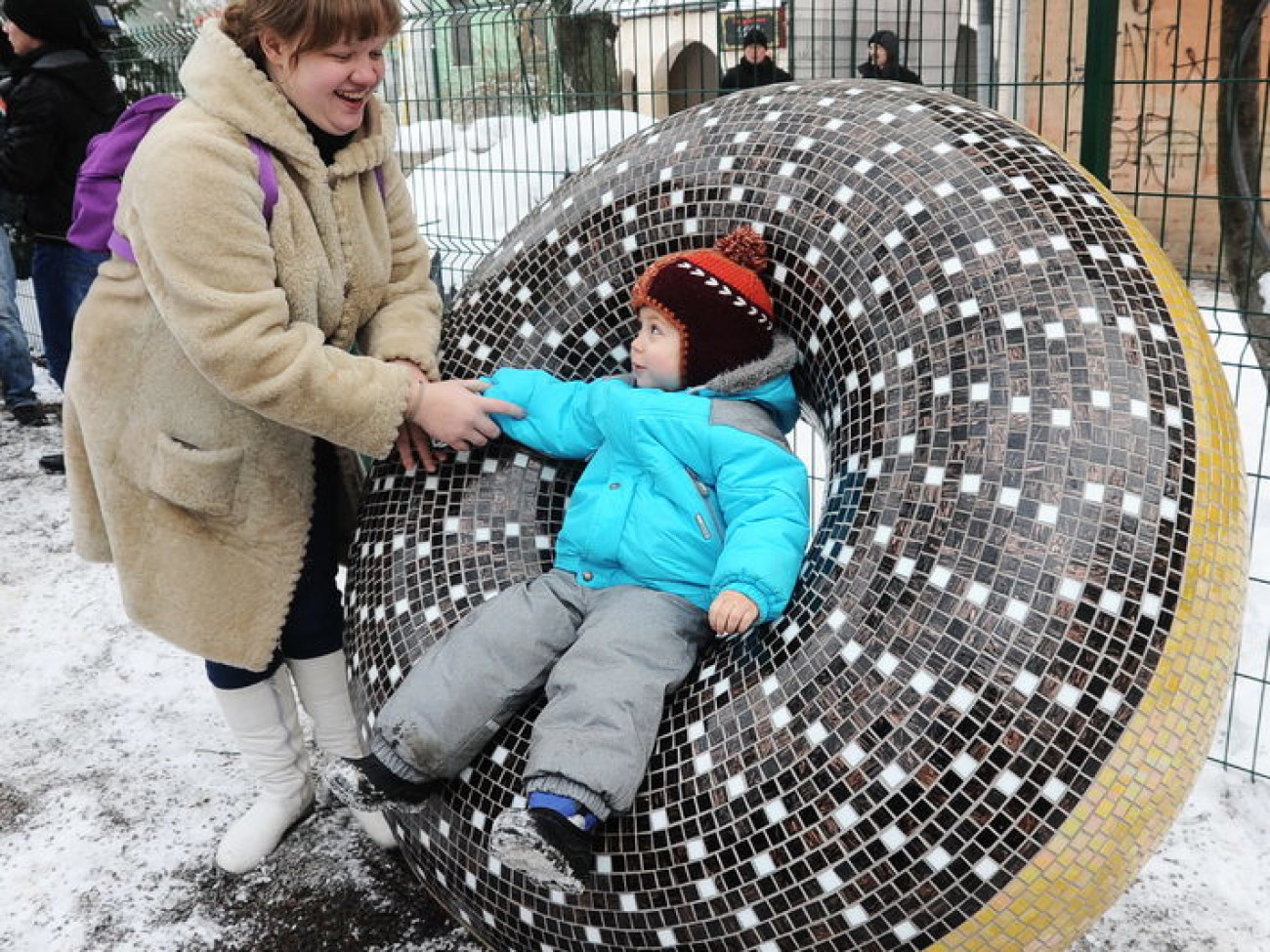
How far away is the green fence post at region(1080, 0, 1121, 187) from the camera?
2.51 metres

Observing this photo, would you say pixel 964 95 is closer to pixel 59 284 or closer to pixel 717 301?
pixel 717 301

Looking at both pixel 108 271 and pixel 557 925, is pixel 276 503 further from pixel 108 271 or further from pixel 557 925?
pixel 557 925

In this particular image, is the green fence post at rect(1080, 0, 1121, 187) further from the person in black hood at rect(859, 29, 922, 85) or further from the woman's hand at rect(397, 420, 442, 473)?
the woman's hand at rect(397, 420, 442, 473)

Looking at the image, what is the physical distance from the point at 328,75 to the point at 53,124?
2.62 meters

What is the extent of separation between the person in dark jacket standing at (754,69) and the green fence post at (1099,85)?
1.37m

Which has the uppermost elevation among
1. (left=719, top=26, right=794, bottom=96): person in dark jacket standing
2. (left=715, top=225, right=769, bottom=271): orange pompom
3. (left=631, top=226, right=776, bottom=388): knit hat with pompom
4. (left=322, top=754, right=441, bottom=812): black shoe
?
(left=719, top=26, right=794, bottom=96): person in dark jacket standing

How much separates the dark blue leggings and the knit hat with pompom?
30.6 inches

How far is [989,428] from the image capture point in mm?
1656

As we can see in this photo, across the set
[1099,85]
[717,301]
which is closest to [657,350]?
[717,301]

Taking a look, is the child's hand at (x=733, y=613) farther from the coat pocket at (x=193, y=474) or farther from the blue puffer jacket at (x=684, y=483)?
the coat pocket at (x=193, y=474)

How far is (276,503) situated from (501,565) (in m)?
0.46

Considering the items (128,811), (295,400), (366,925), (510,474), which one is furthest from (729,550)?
(128,811)

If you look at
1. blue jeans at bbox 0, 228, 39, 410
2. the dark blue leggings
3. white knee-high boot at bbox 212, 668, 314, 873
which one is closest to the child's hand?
the dark blue leggings

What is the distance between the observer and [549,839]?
1665mm
